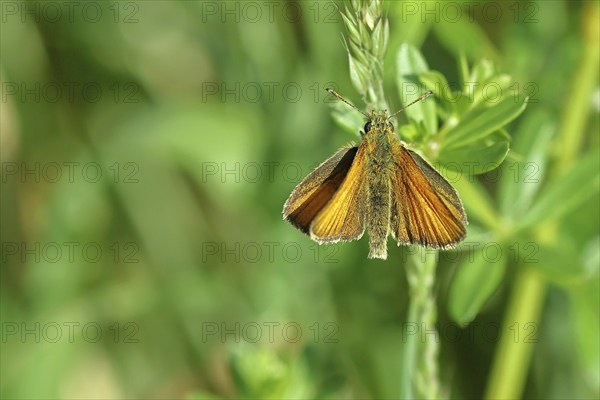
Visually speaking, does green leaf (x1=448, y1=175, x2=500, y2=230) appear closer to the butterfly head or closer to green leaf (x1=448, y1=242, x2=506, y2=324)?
green leaf (x1=448, y1=242, x2=506, y2=324)

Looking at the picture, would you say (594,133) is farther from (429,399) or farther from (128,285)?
(128,285)

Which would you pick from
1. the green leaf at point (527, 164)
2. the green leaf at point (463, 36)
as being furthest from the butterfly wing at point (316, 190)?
the green leaf at point (463, 36)

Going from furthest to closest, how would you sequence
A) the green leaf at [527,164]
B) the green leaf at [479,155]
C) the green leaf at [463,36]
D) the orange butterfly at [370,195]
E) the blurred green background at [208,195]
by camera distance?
the blurred green background at [208,195] → the green leaf at [463,36] → the green leaf at [527,164] → the orange butterfly at [370,195] → the green leaf at [479,155]

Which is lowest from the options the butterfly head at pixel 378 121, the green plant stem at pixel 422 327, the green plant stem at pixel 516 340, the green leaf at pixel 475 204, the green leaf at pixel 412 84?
the green plant stem at pixel 516 340

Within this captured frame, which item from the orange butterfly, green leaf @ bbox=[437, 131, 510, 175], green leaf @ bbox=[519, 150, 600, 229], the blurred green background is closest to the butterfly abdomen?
the orange butterfly

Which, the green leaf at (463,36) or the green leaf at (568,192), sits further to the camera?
the green leaf at (463,36)

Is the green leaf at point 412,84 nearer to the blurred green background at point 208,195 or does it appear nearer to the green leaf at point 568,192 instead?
the green leaf at point 568,192

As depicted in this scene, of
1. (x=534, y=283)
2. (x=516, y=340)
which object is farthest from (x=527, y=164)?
(x=516, y=340)
